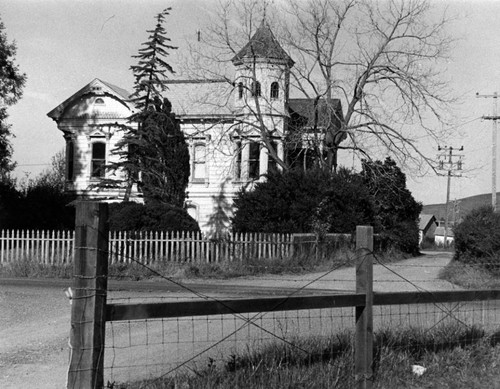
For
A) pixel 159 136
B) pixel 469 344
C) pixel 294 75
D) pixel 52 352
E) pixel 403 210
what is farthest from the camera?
pixel 403 210

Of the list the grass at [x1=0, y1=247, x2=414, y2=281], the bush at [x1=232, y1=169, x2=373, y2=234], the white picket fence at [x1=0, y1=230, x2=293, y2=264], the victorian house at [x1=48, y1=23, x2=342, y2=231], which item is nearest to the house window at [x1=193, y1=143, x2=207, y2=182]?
the victorian house at [x1=48, y1=23, x2=342, y2=231]

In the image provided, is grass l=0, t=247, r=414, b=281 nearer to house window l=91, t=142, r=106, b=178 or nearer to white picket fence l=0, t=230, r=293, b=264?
white picket fence l=0, t=230, r=293, b=264

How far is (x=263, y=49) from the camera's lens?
3500 cm

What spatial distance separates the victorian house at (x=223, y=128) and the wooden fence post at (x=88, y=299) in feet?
95.3

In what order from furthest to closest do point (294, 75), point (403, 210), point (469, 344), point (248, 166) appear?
point (403, 210) → point (248, 166) → point (294, 75) → point (469, 344)

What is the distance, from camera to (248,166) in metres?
39.7

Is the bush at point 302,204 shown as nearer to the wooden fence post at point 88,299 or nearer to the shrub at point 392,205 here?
the shrub at point 392,205

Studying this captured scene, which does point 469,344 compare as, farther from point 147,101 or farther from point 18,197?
point 18,197

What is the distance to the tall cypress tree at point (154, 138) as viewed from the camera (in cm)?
3603

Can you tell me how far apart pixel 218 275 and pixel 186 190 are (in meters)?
18.2

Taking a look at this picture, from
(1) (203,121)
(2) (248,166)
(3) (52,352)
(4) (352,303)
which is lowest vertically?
(3) (52,352)

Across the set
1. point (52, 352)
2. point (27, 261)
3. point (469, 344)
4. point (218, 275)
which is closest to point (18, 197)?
point (27, 261)

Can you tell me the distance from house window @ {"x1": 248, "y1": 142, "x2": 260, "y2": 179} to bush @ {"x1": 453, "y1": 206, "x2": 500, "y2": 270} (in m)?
16.8

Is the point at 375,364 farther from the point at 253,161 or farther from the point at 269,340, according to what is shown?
the point at 253,161
